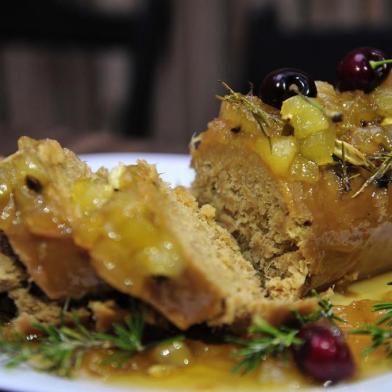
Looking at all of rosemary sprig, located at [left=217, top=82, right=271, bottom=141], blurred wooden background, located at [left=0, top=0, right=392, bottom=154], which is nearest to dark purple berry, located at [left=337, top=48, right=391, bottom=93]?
rosemary sprig, located at [left=217, top=82, right=271, bottom=141]

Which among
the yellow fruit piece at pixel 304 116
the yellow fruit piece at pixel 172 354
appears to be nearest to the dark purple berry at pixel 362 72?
the yellow fruit piece at pixel 304 116

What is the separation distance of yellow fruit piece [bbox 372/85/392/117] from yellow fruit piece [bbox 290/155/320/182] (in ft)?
1.85

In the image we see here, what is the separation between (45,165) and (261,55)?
19.2 feet

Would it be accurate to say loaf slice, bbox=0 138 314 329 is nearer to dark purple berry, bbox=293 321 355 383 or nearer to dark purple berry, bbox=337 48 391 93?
dark purple berry, bbox=293 321 355 383

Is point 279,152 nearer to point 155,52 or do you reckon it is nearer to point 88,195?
point 88,195

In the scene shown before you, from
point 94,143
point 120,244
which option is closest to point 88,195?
point 120,244

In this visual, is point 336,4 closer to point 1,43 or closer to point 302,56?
point 302,56

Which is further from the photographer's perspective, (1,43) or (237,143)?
(1,43)

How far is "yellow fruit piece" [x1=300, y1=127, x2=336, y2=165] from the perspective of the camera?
3297mm

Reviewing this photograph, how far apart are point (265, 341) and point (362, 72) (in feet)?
5.51

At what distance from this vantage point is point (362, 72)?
3.55 m

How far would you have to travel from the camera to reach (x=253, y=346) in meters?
2.64

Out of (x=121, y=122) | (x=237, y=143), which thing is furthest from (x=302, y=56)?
(x=237, y=143)

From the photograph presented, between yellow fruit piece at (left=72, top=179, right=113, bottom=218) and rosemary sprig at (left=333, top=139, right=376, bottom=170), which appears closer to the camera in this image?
yellow fruit piece at (left=72, top=179, right=113, bottom=218)
